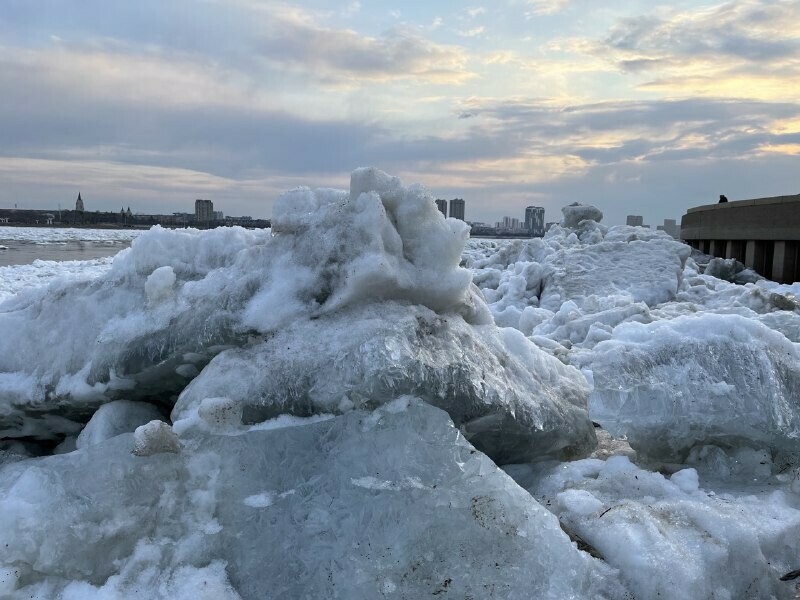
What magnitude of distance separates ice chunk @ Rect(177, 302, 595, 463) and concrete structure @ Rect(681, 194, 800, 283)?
9.71 meters

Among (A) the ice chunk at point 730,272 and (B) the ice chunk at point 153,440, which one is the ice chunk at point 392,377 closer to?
(B) the ice chunk at point 153,440

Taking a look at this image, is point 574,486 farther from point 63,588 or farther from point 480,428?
point 63,588

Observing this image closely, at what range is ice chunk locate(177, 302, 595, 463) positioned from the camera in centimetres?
238

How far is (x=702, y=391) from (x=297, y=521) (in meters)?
1.82

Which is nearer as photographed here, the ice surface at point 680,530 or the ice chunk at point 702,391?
the ice surface at point 680,530

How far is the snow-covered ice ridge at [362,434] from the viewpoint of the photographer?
1963mm

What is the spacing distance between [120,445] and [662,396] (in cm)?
218

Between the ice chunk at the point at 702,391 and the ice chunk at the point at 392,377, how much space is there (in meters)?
0.29

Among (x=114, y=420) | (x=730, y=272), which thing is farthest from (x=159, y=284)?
(x=730, y=272)

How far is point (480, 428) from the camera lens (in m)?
2.62

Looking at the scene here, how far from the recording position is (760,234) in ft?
38.7

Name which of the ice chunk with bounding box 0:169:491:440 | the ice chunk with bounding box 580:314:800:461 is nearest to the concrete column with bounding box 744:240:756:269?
the ice chunk with bounding box 580:314:800:461

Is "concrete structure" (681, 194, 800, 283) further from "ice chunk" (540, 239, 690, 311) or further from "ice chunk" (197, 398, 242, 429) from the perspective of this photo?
"ice chunk" (197, 398, 242, 429)

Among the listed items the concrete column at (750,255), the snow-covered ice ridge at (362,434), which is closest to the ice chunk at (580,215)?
the concrete column at (750,255)
